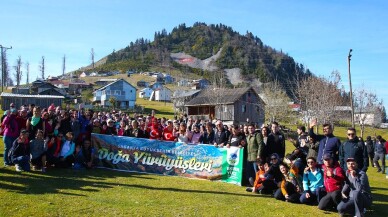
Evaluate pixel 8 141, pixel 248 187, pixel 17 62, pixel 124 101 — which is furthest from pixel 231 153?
pixel 17 62

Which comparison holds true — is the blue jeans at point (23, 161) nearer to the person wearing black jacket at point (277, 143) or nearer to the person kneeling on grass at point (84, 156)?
Result: the person kneeling on grass at point (84, 156)

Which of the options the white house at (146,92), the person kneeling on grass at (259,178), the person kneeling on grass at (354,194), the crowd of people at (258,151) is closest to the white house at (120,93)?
the white house at (146,92)

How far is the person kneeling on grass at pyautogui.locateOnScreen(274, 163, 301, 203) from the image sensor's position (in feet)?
31.4

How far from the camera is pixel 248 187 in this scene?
11.1m

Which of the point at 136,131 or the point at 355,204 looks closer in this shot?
the point at 355,204

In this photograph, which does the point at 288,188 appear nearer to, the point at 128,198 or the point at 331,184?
the point at 331,184

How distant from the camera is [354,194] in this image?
8219 mm

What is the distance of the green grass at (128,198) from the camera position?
25.8ft

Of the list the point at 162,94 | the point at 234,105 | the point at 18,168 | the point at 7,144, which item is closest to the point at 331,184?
the point at 18,168

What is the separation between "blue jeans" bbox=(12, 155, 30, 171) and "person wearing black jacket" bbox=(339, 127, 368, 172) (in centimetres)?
994

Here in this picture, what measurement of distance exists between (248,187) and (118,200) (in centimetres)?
440

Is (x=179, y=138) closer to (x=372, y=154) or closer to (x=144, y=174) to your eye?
(x=144, y=174)

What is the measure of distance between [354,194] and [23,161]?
32.8 ft

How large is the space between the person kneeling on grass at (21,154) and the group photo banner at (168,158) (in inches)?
112
